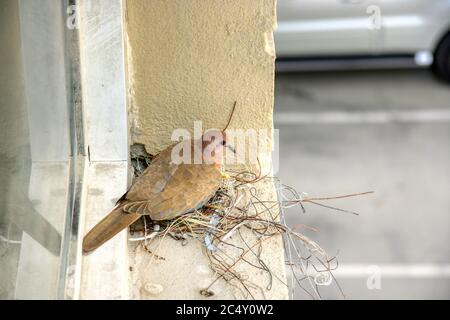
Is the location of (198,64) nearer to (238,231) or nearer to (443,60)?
(238,231)

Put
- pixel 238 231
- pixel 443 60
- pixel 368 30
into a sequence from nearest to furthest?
pixel 238 231 → pixel 368 30 → pixel 443 60

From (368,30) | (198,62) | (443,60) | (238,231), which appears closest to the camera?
(238,231)

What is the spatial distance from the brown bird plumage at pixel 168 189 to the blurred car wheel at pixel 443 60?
6.42m

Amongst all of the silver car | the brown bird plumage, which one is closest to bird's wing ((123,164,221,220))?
the brown bird plumage

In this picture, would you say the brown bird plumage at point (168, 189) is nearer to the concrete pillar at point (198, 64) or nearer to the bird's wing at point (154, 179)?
the bird's wing at point (154, 179)

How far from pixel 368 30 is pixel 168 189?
6188mm

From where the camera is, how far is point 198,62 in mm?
4008

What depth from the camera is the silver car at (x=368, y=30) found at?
9.09 metres

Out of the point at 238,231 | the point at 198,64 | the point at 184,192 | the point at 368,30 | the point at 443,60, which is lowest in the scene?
the point at 238,231

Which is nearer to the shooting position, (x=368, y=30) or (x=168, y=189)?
(x=168, y=189)

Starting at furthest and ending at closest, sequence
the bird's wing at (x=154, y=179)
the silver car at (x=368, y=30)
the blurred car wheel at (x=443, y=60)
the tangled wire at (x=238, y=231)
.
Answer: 1. the blurred car wheel at (x=443, y=60)
2. the silver car at (x=368, y=30)
3. the bird's wing at (x=154, y=179)
4. the tangled wire at (x=238, y=231)

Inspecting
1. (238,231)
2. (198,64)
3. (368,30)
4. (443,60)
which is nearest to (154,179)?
(238,231)

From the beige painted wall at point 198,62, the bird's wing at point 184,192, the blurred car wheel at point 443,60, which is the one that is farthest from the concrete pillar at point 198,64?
the blurred car wheel at point 443,60

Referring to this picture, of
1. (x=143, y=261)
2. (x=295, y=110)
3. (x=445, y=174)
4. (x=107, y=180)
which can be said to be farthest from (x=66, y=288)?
(x=295, y=110)
